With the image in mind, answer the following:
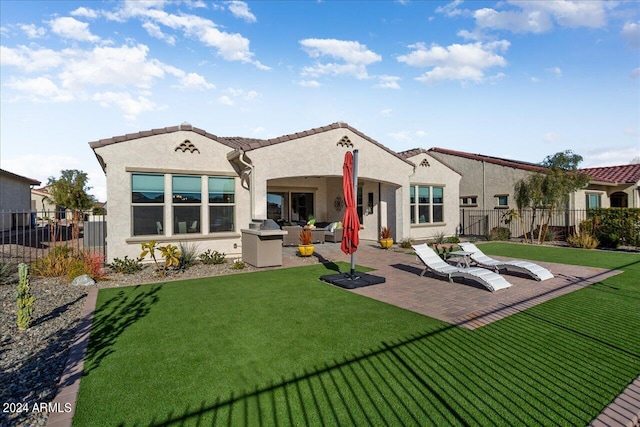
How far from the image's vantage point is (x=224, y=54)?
15.2 metres

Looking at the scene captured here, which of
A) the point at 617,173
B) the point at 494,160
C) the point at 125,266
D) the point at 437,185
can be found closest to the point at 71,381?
the point at 125,266

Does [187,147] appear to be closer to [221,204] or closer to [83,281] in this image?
[221,204]

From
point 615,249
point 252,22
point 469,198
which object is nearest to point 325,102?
point 252,22

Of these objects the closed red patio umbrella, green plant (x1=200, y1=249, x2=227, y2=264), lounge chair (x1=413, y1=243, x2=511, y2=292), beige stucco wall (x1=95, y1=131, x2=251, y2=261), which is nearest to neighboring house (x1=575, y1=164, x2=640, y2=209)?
lounge chair (x1=413, y1=243, x2=511, y2=292)

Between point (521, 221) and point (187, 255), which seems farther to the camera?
point (521, 221)

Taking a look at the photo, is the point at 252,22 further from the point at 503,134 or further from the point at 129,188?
the point at 503,134

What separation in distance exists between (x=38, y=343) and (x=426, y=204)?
58.7 feet

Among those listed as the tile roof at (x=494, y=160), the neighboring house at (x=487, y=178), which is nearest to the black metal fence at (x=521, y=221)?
the neighboring house at (x=487, y=178)

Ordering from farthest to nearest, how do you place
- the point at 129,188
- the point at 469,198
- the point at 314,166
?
the point at 469,198
the point at 314,166
the point at 129,188

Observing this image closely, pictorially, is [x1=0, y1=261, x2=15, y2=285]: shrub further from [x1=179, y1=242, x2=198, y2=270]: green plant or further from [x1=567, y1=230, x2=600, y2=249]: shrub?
[x1=567, y1=230, x2=600, y2=249]: shrub

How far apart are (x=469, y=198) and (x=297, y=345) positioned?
22511mm

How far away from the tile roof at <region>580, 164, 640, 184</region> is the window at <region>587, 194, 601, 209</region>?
1.24 m

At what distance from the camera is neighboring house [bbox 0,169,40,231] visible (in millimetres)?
26812

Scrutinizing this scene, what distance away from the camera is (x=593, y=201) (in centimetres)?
2330
